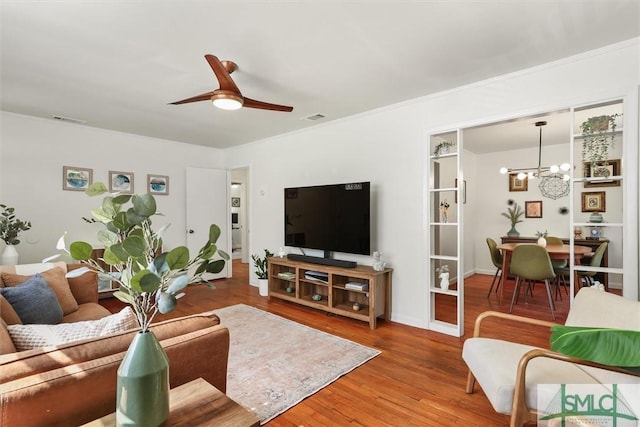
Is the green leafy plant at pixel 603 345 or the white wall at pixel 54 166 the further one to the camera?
the white wall at pixel 54 166

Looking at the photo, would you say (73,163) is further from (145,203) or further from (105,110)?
(145,203)

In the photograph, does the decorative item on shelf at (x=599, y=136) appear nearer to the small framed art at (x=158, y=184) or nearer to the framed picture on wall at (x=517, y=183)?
the framed picture on wall at (x=517, y=183)

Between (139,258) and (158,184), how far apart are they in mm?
4818

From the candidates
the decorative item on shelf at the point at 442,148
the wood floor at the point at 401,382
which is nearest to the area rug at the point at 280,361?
the wood floor at the point at 401,382

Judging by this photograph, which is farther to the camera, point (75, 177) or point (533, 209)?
point (533, 209)

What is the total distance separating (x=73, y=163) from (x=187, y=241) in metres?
1.99

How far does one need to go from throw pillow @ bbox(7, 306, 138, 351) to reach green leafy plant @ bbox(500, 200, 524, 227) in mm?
A: 6461

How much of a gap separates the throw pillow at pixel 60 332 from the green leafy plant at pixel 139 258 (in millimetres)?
460

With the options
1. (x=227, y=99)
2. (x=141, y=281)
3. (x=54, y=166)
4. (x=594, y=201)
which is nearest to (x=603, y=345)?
(x=141, y=281)

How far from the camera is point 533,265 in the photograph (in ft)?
12.6

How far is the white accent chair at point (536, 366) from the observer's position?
58.6 inches

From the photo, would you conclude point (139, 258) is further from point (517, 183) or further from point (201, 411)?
point (517, 183)

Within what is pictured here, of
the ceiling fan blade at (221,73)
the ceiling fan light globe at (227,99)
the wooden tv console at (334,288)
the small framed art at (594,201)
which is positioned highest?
the ceiling fan blade at (221,73)

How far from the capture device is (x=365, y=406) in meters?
2.05
